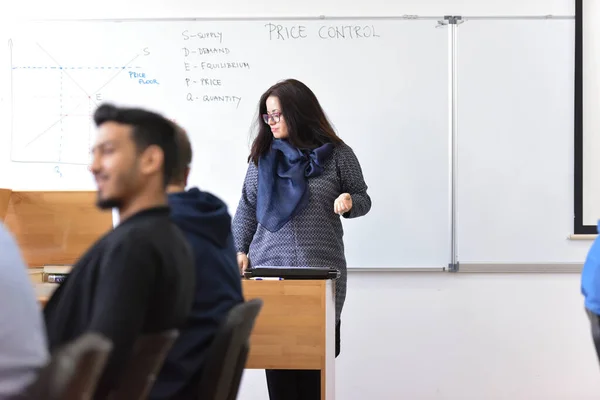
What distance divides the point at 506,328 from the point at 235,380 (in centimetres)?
217

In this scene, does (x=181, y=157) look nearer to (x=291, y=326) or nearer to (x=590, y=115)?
(x=291, y=326)

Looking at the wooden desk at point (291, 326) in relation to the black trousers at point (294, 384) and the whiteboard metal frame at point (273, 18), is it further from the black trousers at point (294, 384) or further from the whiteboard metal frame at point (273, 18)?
the whiteboard metal frame at point (273, 18)

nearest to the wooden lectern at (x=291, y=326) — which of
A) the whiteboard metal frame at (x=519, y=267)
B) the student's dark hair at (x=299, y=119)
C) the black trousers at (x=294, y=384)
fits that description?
the black trousers at (x=294, y=384)

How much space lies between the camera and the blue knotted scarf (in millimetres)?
2699

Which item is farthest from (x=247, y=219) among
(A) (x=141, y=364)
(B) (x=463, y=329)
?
(A) (x=141, y=364)

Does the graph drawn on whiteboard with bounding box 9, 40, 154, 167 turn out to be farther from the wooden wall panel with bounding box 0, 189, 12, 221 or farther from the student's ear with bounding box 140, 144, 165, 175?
the student's ear with bounding box 140, 144, 165, 175

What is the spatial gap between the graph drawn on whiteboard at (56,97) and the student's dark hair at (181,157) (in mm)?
2054

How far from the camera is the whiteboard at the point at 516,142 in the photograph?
11.3ft

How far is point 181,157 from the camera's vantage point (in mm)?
1477

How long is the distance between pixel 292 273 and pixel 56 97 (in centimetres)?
178

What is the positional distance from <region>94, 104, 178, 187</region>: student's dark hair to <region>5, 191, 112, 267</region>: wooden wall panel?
1.11 metres

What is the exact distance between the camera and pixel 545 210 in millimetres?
3461

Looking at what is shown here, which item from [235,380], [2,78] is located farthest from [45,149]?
[235,380]

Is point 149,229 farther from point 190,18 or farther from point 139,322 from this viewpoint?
point 190,18
